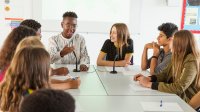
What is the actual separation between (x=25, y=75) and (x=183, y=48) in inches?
63.0

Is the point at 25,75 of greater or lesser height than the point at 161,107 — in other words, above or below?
above

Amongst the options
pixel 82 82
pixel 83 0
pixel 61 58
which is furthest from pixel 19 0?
pixel 82 82

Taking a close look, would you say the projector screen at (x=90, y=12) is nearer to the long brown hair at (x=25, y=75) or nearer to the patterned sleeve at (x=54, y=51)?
the patterned sleeve at (x=54, y=51)

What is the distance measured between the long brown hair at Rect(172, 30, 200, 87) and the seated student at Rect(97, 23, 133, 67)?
1103 mm

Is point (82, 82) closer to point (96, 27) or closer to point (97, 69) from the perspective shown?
point (97, 69)

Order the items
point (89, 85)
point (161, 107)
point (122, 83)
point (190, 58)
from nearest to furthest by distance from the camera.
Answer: point (161, 107)
point (190, 58)
point (89, 85)
point (122, 83)

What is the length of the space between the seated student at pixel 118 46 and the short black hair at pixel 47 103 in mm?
2892

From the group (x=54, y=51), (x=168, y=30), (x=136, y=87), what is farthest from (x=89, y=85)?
(x=168, y=30)

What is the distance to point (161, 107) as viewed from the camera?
7.61 ft

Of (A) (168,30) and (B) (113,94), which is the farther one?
(A) (168,30)

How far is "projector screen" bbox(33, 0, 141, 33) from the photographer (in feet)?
16.8

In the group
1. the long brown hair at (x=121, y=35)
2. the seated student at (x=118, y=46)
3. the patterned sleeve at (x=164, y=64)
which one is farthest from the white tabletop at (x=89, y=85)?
the patterned sleeve at (x=164, y=64)

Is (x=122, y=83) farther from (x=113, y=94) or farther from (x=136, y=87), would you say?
(x=113, y=94)

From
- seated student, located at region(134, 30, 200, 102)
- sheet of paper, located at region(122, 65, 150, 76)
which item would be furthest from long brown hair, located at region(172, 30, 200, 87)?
sheet of paper, located at region(122, 65, 150, 76)
